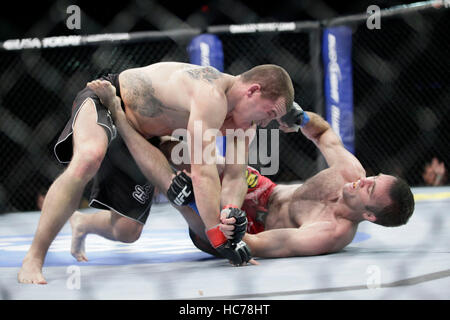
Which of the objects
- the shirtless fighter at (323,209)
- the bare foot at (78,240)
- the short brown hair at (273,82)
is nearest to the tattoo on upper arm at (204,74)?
the short brown hair at (273,82)

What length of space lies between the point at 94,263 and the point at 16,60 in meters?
2.85

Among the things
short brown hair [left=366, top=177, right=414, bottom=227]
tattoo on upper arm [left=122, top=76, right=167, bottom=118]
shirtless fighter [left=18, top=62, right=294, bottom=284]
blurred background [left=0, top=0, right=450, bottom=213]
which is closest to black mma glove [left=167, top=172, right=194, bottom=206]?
shirtless fighter [left=18, top=62, right=294, bottom=284]

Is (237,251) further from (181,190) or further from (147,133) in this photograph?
(147,133)

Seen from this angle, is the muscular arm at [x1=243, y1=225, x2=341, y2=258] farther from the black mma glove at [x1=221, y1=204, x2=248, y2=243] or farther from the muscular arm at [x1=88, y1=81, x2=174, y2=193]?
the muscular arm at [x1=88, y1=81, x2=174, y2=193]

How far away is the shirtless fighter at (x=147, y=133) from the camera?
4.85 feet

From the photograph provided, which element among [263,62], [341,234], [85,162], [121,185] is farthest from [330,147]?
[263,62]

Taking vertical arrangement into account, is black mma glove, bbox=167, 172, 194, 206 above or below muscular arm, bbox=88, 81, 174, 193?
below

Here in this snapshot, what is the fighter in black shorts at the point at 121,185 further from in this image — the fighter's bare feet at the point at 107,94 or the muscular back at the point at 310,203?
the muscular back at the point at 310,203

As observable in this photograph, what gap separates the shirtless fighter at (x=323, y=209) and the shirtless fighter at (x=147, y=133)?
15 centimetres

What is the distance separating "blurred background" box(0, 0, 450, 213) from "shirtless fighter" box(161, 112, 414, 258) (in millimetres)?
1798

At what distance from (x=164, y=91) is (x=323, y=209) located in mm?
669

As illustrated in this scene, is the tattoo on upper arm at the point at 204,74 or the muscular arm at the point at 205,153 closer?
the muscular arm at the point at 205,153

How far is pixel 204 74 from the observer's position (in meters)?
1.69

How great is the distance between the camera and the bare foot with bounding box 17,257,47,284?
4.51ft
